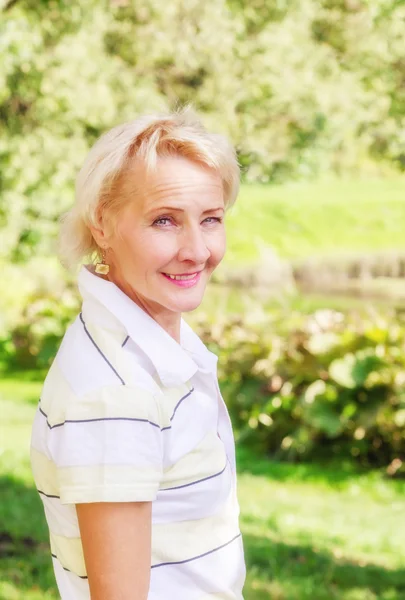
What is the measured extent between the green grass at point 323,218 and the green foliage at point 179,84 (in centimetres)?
1498

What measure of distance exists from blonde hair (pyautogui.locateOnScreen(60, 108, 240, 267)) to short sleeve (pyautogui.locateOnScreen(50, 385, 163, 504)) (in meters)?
0.35

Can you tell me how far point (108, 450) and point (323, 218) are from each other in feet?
94.2

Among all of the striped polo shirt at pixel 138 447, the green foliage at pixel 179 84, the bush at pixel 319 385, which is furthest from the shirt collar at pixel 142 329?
the green foliage at pixel 179 84

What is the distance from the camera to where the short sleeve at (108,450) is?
4.29 ft

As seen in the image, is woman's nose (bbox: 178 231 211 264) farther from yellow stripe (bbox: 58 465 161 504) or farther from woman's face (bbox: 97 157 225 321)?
yellow stripe (bbox: 58 465 161 504)

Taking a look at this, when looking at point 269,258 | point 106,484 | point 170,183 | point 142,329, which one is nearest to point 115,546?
point 106,484

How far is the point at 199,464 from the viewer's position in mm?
1465

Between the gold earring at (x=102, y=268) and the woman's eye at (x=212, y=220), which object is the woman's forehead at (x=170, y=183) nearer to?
the woman's eye at (x=212, y=220)

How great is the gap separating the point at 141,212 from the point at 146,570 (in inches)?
22.4

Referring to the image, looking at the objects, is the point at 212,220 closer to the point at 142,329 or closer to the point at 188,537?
the point at 142,329

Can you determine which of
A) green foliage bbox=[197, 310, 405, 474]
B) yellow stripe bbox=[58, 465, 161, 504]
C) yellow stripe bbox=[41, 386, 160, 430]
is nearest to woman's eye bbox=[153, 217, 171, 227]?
yellow stripe bbox=[41, 386, 160, 430]

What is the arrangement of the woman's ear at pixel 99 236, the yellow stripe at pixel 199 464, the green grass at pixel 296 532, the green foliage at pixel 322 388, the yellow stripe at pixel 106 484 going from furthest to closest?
1. the green foliage at pixel 322 388
2. the green grass at pixel 296 532
3. the woman's ear at pixel 99 236
4. the yellow stripe at pixel 199 464
5. the yellow stripe at pixel 106 484

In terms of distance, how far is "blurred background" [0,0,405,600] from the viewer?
4859 millimetres

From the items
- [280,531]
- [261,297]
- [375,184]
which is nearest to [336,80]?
[261,297]
